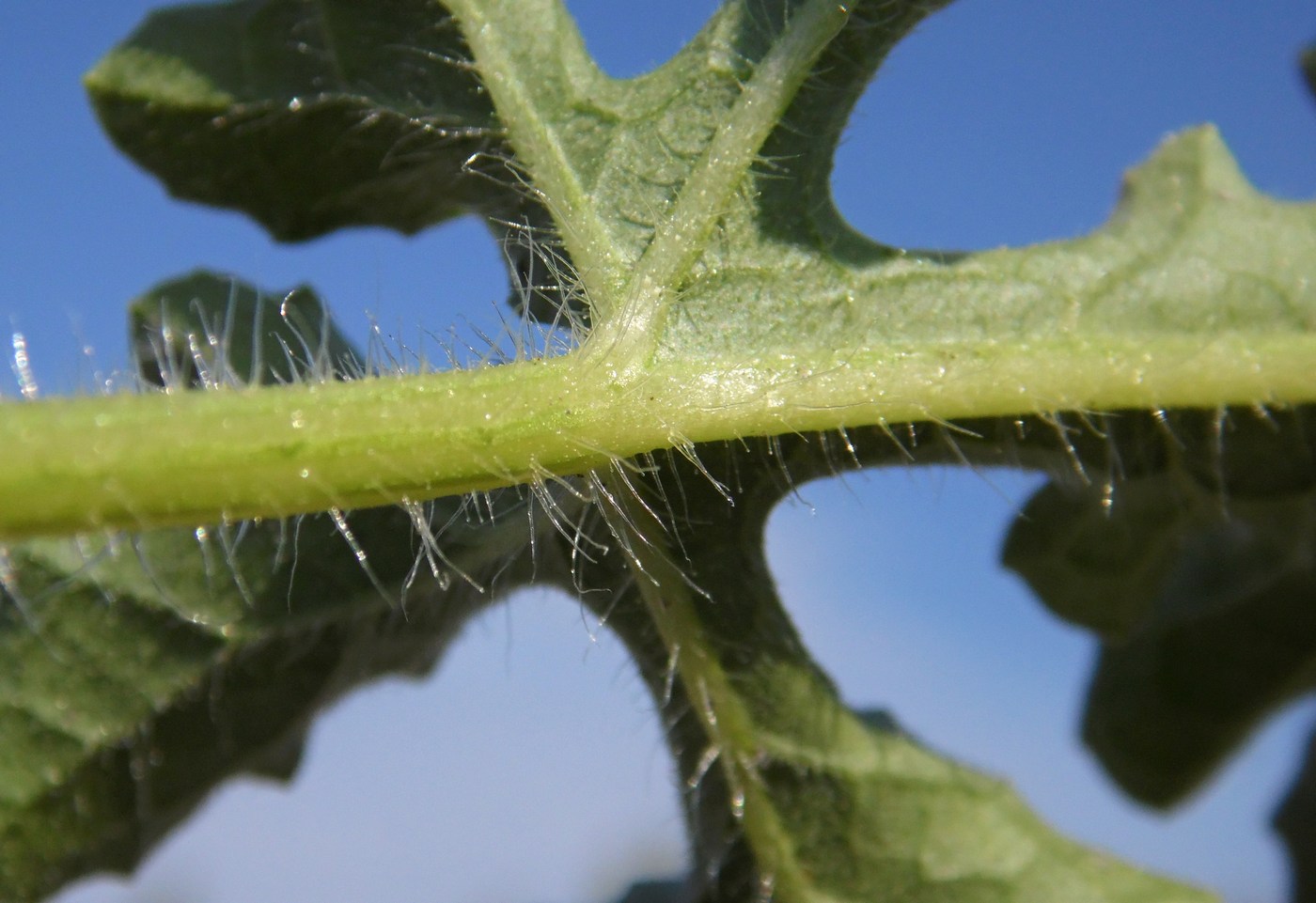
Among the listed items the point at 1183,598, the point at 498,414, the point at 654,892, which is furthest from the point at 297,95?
the point at 1183,598

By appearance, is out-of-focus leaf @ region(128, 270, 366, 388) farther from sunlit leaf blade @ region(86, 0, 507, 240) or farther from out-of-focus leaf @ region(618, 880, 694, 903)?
out-of-focus leaf @ region(618, 880, 694, 903)

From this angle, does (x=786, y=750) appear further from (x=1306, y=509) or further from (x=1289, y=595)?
(x=1289, y=595)

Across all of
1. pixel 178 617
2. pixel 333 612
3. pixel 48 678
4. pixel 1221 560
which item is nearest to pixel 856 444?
pixel 333 612

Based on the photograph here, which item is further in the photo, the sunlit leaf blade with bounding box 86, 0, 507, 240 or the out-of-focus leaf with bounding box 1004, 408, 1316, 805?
the out-of-focus leaf with bounding box 1004, 408, 1316, 805

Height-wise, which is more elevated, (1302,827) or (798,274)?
(798,274)

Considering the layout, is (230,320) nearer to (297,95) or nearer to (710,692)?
(297,95)

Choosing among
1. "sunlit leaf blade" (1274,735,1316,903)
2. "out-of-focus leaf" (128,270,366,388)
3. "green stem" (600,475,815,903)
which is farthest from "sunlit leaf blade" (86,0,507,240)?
"sunlit leaf blade" (1274,735,1316,903)

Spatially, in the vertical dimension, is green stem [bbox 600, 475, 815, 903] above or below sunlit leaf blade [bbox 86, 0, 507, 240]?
below
